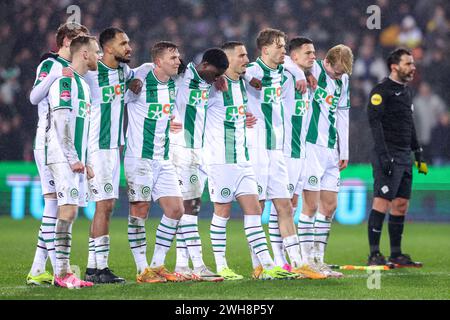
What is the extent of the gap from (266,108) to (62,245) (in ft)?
7.45

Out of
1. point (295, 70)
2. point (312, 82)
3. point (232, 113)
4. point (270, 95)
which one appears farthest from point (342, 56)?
point (232, 113)

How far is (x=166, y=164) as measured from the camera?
8.46 m

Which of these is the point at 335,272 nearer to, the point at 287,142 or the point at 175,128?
the point at 287,142

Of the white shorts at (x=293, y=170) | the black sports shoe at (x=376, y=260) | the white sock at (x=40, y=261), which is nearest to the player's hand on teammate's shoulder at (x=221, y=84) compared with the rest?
the white shorts at (x=293, y=170)

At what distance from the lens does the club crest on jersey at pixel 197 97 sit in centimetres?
878

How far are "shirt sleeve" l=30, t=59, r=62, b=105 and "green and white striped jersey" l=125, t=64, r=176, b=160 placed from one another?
0.66m

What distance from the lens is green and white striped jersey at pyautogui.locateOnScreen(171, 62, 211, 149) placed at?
28.8 feet

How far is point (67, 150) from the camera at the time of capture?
7.72 metres

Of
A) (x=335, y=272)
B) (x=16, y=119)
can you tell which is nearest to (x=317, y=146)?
(x=335, y=272)

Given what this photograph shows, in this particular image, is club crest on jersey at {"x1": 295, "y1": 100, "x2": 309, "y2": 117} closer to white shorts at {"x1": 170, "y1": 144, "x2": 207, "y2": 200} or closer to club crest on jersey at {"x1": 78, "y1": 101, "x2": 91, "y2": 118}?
white shorts at {"x1": 170, "y1": 144, "x2": 207, "y2": 200}

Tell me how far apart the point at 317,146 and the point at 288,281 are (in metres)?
1.56

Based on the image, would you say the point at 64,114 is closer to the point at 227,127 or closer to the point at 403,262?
the point at 227,127

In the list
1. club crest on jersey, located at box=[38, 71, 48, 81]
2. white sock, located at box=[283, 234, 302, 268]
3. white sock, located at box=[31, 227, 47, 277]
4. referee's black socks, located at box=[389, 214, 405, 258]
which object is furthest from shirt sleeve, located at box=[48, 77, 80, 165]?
referee's black socks, located at box=[389, 214, 405, 258]

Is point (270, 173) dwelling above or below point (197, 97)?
below
